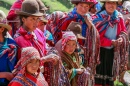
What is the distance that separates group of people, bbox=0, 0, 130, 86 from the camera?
16.6 feet

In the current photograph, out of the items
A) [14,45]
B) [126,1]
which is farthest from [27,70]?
[126,1]

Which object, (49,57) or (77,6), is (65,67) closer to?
(49,57)

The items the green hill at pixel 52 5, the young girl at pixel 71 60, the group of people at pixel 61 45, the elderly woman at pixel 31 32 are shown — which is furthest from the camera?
the green hill at pixel 52 5

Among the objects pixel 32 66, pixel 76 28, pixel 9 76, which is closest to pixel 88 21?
pixel 76 28

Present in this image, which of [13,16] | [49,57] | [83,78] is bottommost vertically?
[83,78]

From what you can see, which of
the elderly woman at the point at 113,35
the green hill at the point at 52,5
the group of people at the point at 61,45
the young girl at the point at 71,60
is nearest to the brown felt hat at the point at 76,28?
the group of people at the point at 61,45

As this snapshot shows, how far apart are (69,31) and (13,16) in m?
0.85

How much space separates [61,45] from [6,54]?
1095 mm

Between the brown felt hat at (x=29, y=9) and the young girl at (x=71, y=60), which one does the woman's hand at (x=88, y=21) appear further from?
the brown felt hat at (x=29, y=9)

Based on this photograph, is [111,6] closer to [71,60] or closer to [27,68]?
[71,60]

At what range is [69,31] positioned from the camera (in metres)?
6.05

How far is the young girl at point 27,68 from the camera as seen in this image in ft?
16.2

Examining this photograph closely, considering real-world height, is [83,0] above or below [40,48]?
above

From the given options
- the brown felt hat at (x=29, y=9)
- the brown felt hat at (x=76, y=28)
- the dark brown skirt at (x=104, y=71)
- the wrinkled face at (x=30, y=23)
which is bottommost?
the dark brown skirt at (x=104, y=71)
